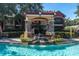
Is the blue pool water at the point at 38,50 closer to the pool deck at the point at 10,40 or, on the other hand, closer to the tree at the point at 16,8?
the pool deck at the point at 10,40

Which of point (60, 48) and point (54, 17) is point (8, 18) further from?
point (60, 48)

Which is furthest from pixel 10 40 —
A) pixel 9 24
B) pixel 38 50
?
pixel 38 50

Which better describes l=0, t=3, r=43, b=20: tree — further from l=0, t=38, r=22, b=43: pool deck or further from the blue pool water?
the blue pool water

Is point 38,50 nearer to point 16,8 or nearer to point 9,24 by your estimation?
point 9,24

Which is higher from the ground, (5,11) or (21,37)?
(5,11)

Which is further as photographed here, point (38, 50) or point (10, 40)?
point (10, 40)

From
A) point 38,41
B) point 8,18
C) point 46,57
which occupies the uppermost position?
point 8,18

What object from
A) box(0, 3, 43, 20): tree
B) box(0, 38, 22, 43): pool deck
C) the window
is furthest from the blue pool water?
box(0, 3, 43, 20): tree

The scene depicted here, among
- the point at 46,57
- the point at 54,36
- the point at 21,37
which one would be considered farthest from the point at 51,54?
the point at 21,37
